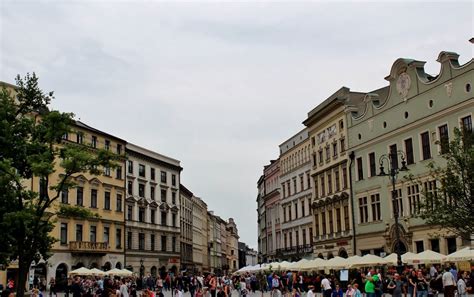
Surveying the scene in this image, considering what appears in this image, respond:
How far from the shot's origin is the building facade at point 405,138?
38688 mm

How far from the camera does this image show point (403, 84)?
44844mm

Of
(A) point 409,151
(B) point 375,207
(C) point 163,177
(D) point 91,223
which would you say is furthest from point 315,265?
(C) point 163,177

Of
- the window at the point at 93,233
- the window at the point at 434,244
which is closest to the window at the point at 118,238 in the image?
the window at the point at 93,233

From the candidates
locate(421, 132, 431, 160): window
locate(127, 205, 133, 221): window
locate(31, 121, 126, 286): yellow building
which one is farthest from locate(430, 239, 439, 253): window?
locate(127, 205, 133, 221): window

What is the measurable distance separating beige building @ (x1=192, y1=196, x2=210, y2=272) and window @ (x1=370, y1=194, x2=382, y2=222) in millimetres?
60399

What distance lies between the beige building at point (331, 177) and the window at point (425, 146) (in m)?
11.5

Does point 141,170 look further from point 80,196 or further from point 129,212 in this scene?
point 80,196

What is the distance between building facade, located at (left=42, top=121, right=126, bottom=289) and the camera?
59812mm

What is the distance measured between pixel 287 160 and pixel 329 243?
21.9 m

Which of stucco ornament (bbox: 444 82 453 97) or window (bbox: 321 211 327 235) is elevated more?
stucco ornament (bbox: 444 82 453 97)

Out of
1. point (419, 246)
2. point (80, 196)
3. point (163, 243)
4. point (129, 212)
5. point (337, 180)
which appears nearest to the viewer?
point (419, 246)

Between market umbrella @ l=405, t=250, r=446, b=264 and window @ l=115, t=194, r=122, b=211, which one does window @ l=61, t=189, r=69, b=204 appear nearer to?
window @ l=115, t=194, r=122, b=211

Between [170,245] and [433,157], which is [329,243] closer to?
[433,157]

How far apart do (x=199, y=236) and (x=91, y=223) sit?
169ft
